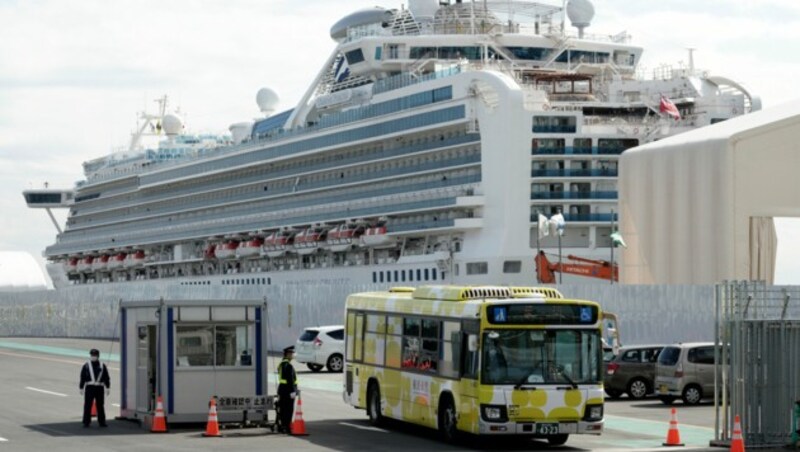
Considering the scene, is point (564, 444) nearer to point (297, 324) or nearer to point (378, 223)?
point (297, 324)

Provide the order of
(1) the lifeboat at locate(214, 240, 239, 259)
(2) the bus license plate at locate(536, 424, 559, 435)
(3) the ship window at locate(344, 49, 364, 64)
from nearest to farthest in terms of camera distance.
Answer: (2) the bus license plate at locate(536, 424, 559, 435) < (3) the ship window at locate(344, 49, 364, 64) < (1) the lifeboat at locate(214, 240, 239, 259)

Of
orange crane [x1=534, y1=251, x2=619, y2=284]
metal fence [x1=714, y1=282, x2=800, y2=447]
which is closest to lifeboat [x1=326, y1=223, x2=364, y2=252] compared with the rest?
orange crane [x1=534, y1=251, x2=619, y2=284]

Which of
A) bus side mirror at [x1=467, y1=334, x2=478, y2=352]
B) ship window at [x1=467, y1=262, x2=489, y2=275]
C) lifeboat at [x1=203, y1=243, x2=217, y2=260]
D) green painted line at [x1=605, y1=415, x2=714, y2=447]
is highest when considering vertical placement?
lifeboat at [x1=203, y1=243, x2=217, y2=260]

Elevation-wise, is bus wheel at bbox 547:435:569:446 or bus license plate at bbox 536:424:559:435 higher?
bus license plate at bbox 536:424:559:435

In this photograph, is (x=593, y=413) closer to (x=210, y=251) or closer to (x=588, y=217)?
(x=588, y=217)

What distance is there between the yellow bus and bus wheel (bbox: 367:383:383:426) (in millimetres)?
1757

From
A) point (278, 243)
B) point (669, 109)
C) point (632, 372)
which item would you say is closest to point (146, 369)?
point (632, 372)

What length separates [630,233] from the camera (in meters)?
50.5

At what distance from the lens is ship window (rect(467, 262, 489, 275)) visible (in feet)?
218

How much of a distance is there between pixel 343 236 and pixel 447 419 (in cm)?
5329

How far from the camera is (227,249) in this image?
291 ft

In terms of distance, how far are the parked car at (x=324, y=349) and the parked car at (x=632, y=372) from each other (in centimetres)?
1127

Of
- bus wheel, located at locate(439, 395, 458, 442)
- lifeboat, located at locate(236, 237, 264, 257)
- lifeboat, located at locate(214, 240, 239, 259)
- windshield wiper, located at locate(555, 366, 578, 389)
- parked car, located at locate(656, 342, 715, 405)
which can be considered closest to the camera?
windshield wiper, located at locate(555, 366, 578, 389)

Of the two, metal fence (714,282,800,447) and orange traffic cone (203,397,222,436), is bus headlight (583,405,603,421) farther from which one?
orange traffic cone (203,397,222,436)
